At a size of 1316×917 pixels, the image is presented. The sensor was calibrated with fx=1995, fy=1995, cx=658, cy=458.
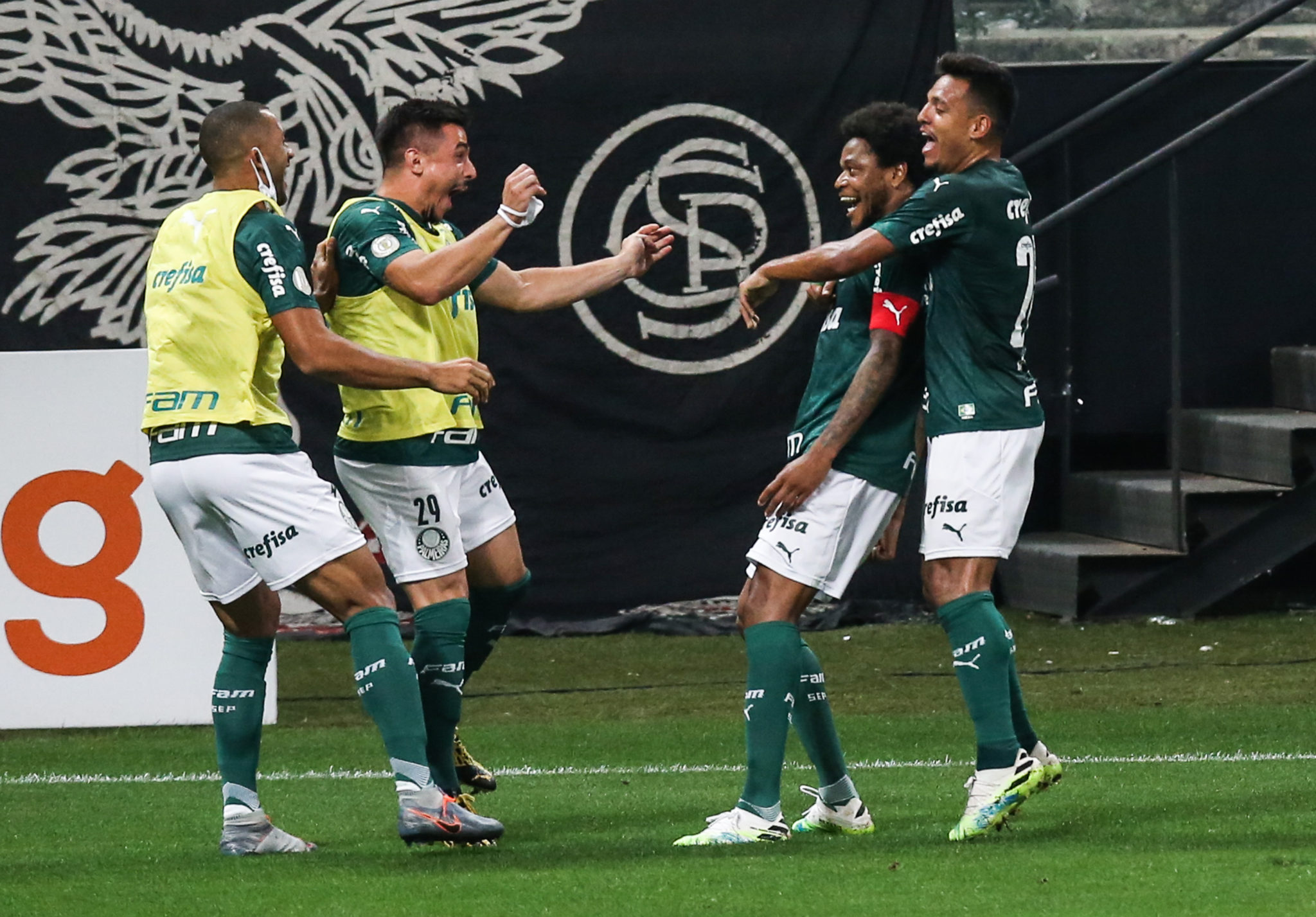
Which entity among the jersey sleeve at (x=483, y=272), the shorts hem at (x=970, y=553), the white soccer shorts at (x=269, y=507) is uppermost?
the jersey sleeve at (x=483, y=272)

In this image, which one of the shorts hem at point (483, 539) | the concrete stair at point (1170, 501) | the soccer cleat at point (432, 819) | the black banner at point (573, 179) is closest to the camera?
the soccer cleat at point (432, 819)

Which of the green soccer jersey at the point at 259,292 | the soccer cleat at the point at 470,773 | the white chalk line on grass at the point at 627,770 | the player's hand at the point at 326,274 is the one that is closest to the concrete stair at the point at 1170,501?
the white chalk line on grass at the point at 627,770

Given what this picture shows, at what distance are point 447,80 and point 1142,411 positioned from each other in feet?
13.2

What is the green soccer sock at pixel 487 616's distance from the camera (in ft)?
19.2

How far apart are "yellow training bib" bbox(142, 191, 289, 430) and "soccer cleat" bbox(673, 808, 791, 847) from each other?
1.50 metres

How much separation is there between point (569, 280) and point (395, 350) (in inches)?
31.4

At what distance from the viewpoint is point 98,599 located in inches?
289

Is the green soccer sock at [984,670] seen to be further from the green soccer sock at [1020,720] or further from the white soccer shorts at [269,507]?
the white soccer shorts at [269,507]

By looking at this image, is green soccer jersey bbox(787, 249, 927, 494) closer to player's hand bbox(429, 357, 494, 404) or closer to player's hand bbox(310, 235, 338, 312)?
player's hand bbox(429, 357, 494, 404)

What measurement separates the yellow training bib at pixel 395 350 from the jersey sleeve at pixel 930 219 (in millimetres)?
1167

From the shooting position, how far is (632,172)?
32.5 ft

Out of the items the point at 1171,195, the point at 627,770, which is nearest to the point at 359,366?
the point at 627,770

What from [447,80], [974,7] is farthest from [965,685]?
[974,7]

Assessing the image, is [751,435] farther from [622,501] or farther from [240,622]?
[240,622]
